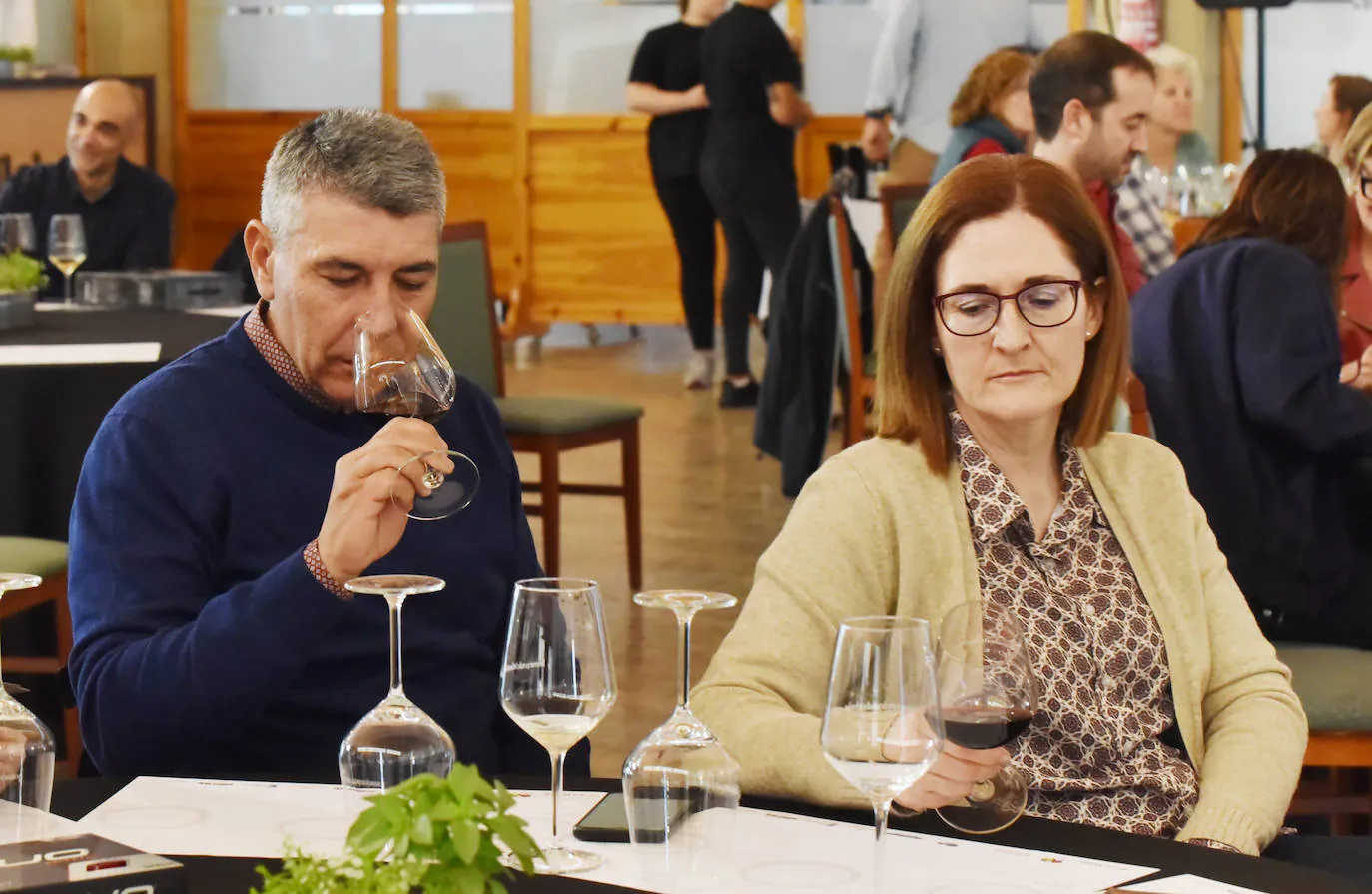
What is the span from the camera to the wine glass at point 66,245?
5078mm

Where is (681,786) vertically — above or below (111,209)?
below

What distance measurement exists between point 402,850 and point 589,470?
5950 millimetres

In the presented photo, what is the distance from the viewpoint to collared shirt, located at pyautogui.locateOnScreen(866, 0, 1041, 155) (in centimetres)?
665

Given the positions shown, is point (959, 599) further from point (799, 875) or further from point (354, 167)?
point (354, 167)

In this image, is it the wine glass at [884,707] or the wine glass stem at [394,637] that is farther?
the wine glass stem at [394,637]

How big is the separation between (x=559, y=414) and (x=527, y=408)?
10 centimetres

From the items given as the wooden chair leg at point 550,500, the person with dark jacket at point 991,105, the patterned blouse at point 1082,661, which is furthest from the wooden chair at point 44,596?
the person with dark jacket at point 991,105

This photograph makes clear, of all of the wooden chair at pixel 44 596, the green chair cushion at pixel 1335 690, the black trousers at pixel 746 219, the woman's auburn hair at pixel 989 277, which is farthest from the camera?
the black trousers at pixel 746 219

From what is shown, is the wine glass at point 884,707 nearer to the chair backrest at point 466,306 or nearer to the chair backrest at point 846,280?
the chair backrest at point 466,306

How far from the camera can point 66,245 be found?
5.10 m

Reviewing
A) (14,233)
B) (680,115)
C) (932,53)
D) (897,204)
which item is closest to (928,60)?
(932,53)

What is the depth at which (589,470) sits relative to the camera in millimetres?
6875

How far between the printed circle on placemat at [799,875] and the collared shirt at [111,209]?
4967mm

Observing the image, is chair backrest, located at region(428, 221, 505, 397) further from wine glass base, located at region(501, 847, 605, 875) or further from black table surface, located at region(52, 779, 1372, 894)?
wine glass base, located at region(501, 847, 605, 875)
